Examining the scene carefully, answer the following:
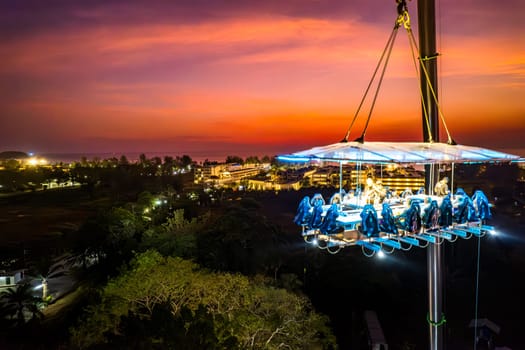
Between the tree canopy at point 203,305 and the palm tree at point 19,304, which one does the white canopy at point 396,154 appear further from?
the palm tree at point 19,304

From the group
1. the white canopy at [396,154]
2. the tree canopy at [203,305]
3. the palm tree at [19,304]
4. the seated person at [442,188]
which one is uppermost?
the white canopy at [396,154]

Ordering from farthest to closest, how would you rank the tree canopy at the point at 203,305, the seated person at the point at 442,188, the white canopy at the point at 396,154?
1. the tree canopy at the point at 203,305
2. the seated person at the point at 442,188
3. the white canopy at the point at 396,154

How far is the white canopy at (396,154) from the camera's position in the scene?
3.69 m

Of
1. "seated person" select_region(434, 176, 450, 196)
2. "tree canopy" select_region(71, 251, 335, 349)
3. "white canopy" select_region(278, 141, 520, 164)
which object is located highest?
"white canopy" select_region(278, 141, 520, 164)

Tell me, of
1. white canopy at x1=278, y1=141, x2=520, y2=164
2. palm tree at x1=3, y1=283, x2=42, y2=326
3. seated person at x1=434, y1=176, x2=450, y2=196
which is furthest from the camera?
palm tree at x1=3, y1=283, x2=42, y2=326

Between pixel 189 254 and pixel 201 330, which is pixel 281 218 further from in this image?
pixel 201 330

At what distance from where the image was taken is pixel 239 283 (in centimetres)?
922

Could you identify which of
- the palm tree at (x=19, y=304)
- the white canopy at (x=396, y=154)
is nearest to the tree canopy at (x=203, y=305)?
the white canopy at (x=396, y=154)

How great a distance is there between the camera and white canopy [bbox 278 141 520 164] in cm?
369

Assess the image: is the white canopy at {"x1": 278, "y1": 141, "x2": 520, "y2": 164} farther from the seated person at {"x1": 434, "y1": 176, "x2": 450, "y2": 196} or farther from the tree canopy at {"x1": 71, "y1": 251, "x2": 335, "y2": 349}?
the tree canopy at {"x1": 71, "y1": 251, "x2": 335, "y2": 349}

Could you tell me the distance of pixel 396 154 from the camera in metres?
3.77

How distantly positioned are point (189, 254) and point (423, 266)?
41.6 ft

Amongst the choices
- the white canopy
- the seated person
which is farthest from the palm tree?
the seated person

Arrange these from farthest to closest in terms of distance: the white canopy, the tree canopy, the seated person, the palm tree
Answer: the palm tree
the tree canopy
the seated person
the white canopy
